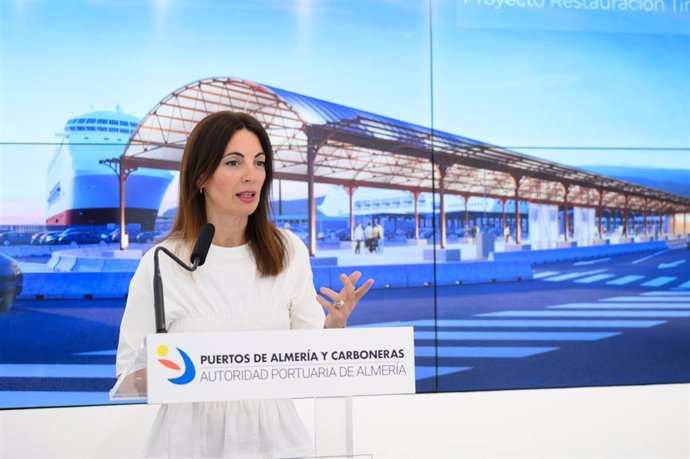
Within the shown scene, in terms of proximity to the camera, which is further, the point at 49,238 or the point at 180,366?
the point at 49,238

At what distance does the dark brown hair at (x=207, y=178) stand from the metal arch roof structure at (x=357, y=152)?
11.1 feet

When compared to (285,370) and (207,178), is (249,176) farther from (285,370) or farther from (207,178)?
(285,370)

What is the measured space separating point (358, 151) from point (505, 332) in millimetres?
2024

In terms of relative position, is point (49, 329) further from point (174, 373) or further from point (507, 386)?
point (174, 373)

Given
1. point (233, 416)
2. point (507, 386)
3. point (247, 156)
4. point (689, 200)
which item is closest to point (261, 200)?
point (247, 156)

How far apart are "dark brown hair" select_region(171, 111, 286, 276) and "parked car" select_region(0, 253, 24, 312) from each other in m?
3.76

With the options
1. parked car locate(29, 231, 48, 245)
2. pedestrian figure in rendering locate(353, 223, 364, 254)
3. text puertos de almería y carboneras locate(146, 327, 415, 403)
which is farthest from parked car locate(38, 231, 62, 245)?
text puertos de almería y carboneras locate(146, 327, 415, 403)

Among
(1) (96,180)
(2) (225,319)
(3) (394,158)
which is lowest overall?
(2) (225,319)

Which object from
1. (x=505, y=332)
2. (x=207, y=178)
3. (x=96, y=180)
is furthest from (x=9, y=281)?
(x=505, y=332)

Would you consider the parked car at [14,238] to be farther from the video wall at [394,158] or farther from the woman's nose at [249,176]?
the woman's nose at [249,176]

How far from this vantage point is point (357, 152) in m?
5.49

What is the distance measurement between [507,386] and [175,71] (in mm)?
3711

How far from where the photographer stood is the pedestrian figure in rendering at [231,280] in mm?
1546

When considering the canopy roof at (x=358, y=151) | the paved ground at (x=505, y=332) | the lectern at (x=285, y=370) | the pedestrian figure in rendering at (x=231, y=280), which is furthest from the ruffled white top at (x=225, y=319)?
the paved ground at (x=505, y=332)
